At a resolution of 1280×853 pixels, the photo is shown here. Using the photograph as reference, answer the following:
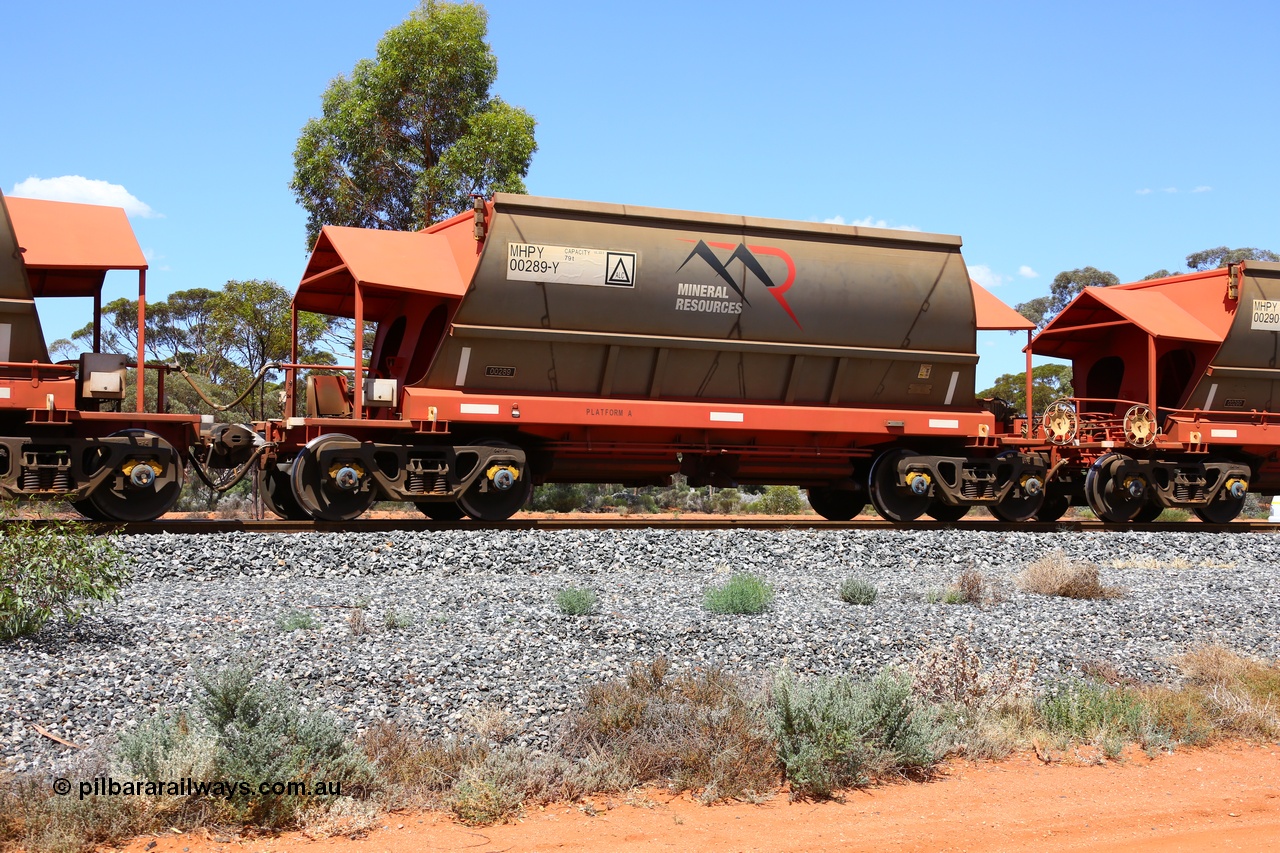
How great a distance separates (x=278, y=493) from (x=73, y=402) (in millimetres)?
2983

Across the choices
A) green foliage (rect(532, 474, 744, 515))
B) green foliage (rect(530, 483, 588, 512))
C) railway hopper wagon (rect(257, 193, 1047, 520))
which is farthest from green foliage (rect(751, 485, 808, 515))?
railway hopper wagon (rect(257, 193, 1047, 520))

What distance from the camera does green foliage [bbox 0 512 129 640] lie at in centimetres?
684

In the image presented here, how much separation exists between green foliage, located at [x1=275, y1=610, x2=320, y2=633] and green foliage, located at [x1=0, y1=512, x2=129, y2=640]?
1.13 m

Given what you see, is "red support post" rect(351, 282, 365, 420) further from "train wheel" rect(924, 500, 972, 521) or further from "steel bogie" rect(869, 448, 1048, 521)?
"train wheel" rect(924, 500, 972, 521)

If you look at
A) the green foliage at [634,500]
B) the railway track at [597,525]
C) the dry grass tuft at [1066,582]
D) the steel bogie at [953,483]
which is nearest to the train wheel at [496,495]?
the railway track at [597,525]

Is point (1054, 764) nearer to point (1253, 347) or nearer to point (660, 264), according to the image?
point (660, 264)

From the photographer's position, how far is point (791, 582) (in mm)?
10203

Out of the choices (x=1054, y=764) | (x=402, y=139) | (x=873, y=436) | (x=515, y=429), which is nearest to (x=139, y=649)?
(x=1054, y=764)

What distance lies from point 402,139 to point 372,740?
22275mm

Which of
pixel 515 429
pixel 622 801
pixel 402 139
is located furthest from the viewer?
pixel 402 139

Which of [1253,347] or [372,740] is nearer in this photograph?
[372,740]

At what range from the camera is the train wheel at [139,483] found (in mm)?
11578

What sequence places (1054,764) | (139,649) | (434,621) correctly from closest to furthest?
(1054,764) < (139,649) < (434,621)

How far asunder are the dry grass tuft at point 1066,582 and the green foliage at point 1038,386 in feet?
95.9
